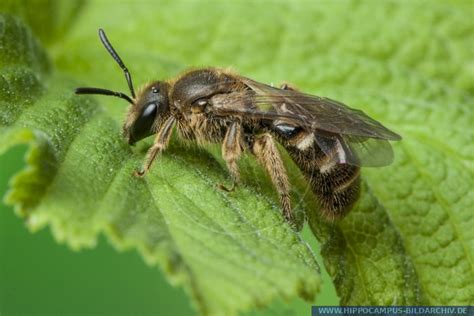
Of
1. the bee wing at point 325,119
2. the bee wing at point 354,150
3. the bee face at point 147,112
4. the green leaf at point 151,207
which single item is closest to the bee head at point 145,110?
the bee face at point 147,112

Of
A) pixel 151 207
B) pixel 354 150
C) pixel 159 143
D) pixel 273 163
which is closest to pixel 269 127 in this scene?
pixel 273 163

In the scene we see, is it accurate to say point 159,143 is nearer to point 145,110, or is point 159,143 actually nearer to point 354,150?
point 145,110

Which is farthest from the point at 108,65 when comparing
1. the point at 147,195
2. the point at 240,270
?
the point at 240,270

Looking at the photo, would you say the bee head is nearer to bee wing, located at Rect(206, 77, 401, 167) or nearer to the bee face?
the bee face

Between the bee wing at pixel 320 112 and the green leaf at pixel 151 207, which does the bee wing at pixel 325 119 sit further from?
the green leaf at pixel 151 207

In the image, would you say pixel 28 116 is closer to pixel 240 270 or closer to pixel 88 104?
pixel 88 104

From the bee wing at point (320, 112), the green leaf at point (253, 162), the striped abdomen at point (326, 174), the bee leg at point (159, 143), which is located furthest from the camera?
the striped abdomen at point (326, 174)

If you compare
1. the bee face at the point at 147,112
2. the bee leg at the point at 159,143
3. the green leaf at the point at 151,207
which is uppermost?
the bee face at the point at 147,112
